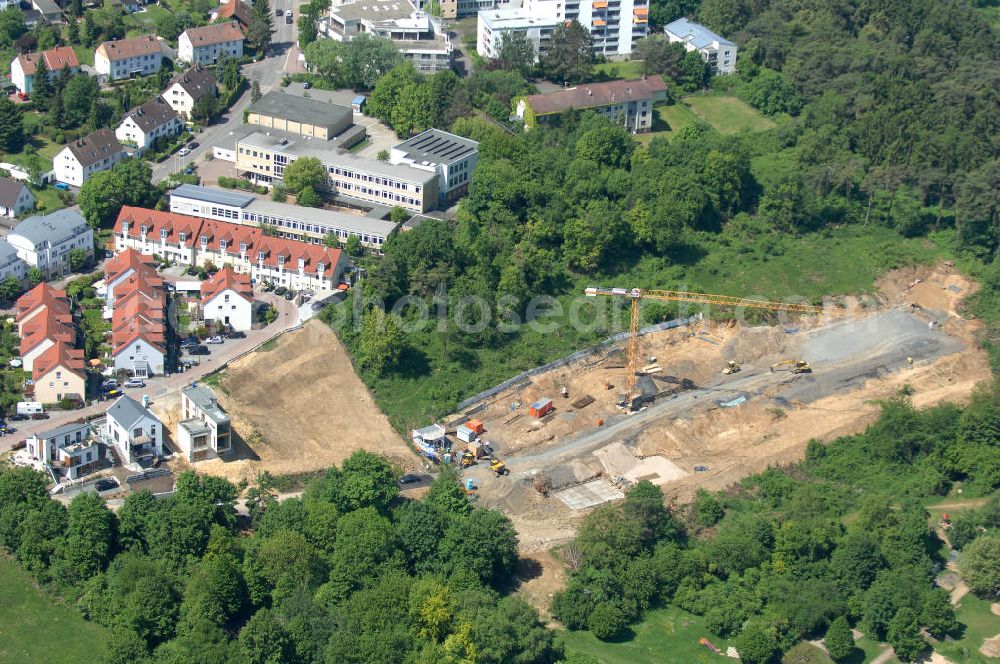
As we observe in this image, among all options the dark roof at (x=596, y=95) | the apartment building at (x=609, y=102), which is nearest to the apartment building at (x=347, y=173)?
the apartment building at (x=609, y=102)

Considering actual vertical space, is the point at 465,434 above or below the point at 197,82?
below

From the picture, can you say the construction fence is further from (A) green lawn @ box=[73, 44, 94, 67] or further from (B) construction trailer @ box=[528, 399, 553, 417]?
(A) green lawn @ box=[73, 44, 94, 67]

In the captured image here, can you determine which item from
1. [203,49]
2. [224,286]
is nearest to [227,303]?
[224,286]

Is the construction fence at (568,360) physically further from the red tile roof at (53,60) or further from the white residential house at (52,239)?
the red tile roof at (53,60)

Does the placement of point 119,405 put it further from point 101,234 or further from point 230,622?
point 101,234

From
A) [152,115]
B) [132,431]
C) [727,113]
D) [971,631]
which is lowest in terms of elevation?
[971,631]

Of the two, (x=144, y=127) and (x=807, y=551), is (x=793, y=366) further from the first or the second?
(x=144, y=127)
